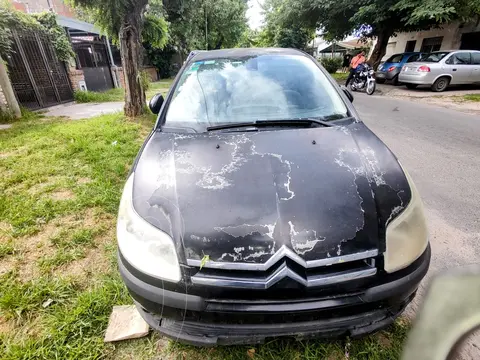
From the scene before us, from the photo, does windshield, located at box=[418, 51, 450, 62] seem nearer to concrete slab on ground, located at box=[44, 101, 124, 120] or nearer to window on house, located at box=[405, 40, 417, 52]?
window on house, located at box=[405, 40, 417, 52]

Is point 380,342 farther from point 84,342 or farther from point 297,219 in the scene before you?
point 84,342

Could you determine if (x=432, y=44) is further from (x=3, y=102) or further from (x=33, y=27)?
(x=3, y=102)

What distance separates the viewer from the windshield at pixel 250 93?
1.90m

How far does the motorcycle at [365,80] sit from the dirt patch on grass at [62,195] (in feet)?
36.0

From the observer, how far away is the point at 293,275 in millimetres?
1064

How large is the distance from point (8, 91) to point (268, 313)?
26.4ft

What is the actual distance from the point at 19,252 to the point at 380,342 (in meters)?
2.66

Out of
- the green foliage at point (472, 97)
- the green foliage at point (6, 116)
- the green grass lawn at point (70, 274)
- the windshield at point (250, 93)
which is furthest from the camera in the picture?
the green foliage at point (472, 97)

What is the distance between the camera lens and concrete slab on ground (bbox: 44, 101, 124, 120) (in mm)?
7305

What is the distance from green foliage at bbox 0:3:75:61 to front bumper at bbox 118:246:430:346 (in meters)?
7.86

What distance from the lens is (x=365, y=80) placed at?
11.2m

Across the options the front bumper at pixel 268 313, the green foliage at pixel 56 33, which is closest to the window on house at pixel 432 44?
the green foliage at pixel 56 33

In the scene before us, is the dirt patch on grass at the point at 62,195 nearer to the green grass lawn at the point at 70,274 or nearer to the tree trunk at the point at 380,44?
the green grass lawn at the point at 70,274

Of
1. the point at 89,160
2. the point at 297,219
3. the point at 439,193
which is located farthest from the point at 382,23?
the point at 297,219
